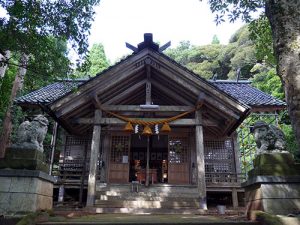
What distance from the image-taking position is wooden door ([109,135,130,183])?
41.5 feet

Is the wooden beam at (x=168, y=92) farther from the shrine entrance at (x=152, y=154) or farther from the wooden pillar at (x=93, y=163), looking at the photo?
the shrine entrance at (x=152, y=154)

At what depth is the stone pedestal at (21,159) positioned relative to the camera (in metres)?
5.97

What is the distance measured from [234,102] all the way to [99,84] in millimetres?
5138

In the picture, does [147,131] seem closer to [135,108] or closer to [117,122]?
[135,108]

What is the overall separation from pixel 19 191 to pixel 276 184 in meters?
5.53

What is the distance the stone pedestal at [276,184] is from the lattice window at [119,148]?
770 centimetres

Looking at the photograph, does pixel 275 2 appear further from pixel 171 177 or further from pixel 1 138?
pixel 1 138

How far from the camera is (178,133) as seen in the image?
13.3m

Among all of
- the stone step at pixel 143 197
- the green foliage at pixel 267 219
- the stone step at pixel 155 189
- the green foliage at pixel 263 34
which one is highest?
the green foliage at pixel 263 34

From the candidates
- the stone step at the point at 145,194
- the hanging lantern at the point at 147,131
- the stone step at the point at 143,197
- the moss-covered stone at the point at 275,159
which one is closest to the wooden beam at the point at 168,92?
the hanging lantern at the point at 147,131

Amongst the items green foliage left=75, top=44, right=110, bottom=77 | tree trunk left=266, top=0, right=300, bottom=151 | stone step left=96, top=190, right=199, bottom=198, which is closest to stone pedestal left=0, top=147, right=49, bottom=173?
stone step left=96, top=190, right=199, bottom=198

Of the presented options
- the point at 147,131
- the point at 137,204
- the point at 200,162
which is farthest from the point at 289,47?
the point at 137,204

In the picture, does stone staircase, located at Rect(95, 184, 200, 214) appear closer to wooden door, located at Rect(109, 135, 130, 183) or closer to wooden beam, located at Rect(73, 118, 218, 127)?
wooden door, located at Rect(109, 135, 130, 183)

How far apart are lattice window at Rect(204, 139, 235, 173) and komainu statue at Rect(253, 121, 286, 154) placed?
6.67 metres
